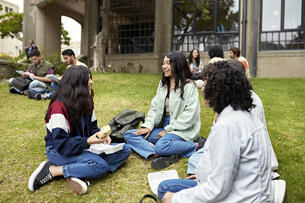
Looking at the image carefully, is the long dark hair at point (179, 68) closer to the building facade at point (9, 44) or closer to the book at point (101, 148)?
the book at point (101, 148)

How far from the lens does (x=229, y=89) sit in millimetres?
1905

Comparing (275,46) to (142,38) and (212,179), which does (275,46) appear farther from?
(212,179)

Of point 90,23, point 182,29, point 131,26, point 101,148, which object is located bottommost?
point 101,148

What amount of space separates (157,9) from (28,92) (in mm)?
9758

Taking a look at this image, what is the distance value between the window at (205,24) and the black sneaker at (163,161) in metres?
11.8

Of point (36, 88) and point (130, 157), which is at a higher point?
point (36, 88)

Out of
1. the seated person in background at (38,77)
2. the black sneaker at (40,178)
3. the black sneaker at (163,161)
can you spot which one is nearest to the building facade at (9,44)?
the seated person in background at (38,77)

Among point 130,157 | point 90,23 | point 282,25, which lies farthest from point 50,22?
point 130,157

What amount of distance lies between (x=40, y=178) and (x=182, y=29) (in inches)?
544

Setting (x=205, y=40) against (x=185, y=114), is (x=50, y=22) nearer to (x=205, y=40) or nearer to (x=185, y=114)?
(x=205, y=40)

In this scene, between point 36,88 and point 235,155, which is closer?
point 235,155

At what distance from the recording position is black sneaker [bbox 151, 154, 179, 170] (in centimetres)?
379

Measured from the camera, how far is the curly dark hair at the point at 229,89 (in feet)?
6.22

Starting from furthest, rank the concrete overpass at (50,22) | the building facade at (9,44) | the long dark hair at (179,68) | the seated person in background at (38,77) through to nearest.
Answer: the building facade at (9,44) < the concrete overpass at (50,22) < the seated person in background at (38,77) < the long dark hair at (179,68)
